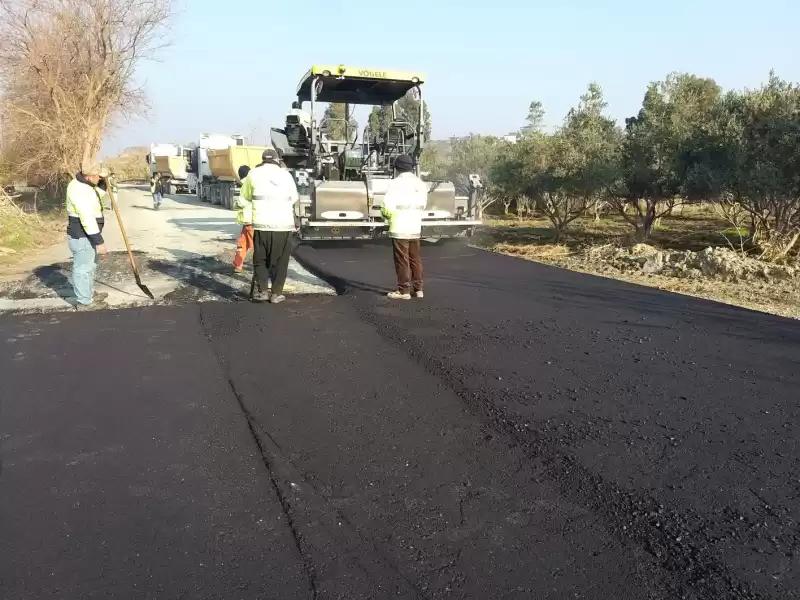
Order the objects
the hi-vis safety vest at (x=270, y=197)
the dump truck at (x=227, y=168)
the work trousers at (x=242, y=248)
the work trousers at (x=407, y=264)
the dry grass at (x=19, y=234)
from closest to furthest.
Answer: the hi-vis safety vest at (x=270, y=197) < the work trousers at (x=407, y=264) < the work trousers at (x=242, y=248) < the dry grass at (x=19, y=234) < the dump truck at (x=227, y=168)

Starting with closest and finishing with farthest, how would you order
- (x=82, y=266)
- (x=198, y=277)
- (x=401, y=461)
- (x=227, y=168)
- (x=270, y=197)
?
(x=401, y=461) < (x=82, y=266) < (x=270, y=197) < (x=198, y=277) < (x=227, y=168)

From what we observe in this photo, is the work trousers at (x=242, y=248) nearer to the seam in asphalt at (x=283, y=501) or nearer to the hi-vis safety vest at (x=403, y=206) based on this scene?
the hi-vis safety vest at (x=403, y=206)

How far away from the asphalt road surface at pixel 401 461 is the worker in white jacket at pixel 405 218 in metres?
1.37

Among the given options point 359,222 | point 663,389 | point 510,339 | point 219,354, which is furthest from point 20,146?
point 663,389

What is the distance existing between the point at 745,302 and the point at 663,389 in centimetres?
412

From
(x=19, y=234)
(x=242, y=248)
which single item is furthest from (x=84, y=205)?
(x=19, y=234)

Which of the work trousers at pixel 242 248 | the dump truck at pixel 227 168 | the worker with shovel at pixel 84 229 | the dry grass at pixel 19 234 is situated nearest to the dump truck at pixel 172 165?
the dump truck at pixel 227 168

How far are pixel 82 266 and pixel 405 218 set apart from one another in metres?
3.78

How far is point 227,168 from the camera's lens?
25969 mm

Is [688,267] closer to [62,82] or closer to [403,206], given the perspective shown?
[403,206]

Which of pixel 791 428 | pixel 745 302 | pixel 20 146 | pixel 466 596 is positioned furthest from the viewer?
pixel 20 146

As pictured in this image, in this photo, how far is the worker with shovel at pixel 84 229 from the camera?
6926mm

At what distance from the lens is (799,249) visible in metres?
11.4

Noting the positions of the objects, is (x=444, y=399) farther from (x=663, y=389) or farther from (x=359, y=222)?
(x=359, y=222)
